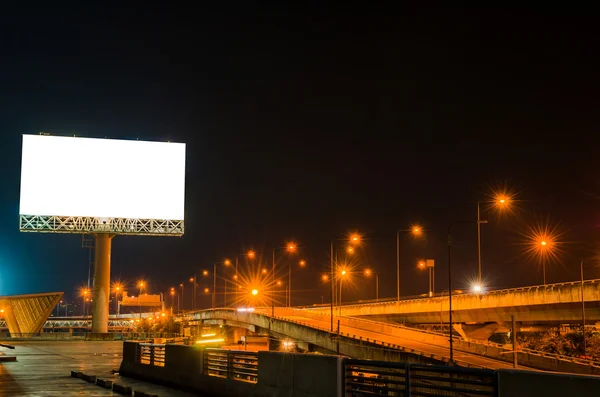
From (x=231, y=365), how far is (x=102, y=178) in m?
56.0

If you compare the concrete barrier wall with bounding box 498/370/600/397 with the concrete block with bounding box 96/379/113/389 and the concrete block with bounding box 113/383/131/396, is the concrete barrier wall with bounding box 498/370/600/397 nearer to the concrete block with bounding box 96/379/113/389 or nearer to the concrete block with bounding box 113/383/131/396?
the concrete block with bounding box 113/383/131/396

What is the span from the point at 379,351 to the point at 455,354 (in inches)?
212

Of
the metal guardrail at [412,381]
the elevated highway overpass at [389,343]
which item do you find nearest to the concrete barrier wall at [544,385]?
the metal guardrail at [412,381]

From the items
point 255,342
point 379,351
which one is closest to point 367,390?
point 379,351

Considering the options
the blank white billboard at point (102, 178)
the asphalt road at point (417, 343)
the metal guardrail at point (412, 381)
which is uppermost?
the blank white billboard at point (102, 178)

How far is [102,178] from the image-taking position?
7169cm

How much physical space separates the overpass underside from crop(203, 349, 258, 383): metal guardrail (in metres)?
82.2

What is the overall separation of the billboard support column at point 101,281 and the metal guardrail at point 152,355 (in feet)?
172

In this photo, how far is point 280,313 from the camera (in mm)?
93938

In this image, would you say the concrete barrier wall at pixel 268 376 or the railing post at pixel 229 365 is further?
the railing post at pixel 229 365

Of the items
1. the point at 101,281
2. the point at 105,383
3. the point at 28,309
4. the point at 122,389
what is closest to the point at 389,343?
the point at 101,281

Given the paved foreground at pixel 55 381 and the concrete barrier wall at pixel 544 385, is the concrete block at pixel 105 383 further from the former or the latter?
the concrete barrier wall at pixel 544 385

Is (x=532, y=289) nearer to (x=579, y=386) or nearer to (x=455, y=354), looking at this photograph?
(x=455, y=354)

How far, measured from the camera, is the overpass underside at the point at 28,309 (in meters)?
98.3
